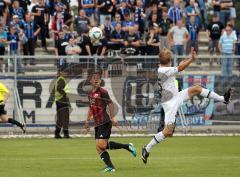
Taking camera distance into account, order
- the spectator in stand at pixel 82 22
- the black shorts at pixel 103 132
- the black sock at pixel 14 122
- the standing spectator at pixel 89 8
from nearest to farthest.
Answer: the black shorts at pixel 103 132 < the black sock at pixel 14 122 < the spectator in stand at pixel 82 22 < the standing spectator at pixel 89 8

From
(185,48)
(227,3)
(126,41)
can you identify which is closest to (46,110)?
(126,41)

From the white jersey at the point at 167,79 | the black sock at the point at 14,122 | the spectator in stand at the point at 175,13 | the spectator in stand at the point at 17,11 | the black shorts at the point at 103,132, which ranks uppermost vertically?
the spectator in stand at the point at 17,11

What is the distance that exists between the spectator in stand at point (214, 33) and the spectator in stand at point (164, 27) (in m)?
1.81

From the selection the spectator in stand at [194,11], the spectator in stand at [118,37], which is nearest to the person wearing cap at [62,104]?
the spectator in stand at [118,37]

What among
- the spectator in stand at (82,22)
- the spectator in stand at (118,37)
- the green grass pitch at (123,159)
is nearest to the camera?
the green grass pitch at (123,159)

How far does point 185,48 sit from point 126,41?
2535 mm

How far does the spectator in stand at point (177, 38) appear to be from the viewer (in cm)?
3080

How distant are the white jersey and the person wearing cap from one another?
976 cm

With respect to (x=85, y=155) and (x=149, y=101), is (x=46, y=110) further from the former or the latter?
(x=85, y=155)

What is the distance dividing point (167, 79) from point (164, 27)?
46.9 ft

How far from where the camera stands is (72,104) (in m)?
27.9

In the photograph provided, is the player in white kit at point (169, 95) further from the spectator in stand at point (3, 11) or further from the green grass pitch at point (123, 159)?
the spectator in stand at point (3, 11)

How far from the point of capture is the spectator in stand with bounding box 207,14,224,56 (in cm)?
3231

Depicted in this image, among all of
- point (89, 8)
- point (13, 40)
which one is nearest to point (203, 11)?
point (89, 8)
